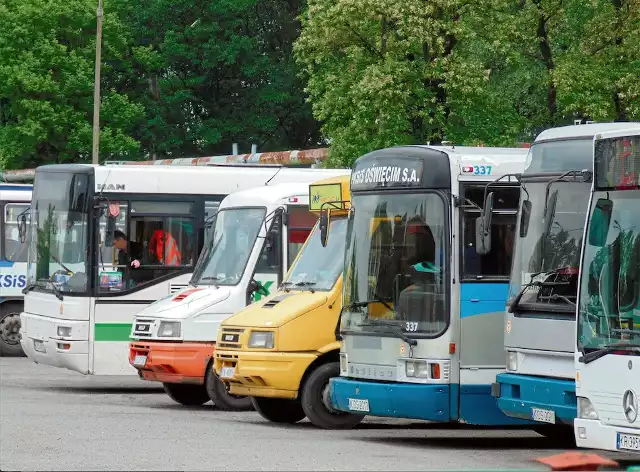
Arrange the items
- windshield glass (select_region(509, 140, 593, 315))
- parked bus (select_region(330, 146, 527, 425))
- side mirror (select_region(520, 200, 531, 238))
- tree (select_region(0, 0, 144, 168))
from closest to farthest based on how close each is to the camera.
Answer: windshield glass (select_region(509, 140, 593, 315)) → side mirror (select_region(520, 200, 531, 238)) → parked bus (select_region(330, 146, 527, 425)) → tree (select_region(0, 0, 144, 168))

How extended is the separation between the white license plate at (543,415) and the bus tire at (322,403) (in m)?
3.61

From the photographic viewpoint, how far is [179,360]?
20.2 meters

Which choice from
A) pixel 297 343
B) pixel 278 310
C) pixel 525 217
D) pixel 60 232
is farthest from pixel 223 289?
pixel 525 217

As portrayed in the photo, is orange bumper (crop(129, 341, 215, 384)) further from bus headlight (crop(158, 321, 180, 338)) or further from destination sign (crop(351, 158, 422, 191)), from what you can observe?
destination sign (crop(351, 158, 422, 191))

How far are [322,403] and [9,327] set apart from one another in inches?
559

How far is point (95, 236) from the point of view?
904 inches

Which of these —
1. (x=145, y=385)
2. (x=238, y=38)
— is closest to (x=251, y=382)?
(x=145, y=385)

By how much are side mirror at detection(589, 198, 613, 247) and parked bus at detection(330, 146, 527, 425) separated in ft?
6.06

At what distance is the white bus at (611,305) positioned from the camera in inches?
501

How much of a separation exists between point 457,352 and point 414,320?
0.56 meters

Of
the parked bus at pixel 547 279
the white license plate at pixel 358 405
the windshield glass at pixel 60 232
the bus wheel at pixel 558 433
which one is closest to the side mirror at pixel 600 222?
the parked bus at pixel 547 279

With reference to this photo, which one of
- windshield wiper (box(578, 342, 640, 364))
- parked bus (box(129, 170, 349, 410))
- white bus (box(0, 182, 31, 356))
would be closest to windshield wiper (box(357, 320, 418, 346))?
windshield wiper (box(578, 342, 640, 364))

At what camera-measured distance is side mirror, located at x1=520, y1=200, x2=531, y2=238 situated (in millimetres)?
14820

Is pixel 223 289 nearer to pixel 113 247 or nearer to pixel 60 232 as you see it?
pixel 113 247
